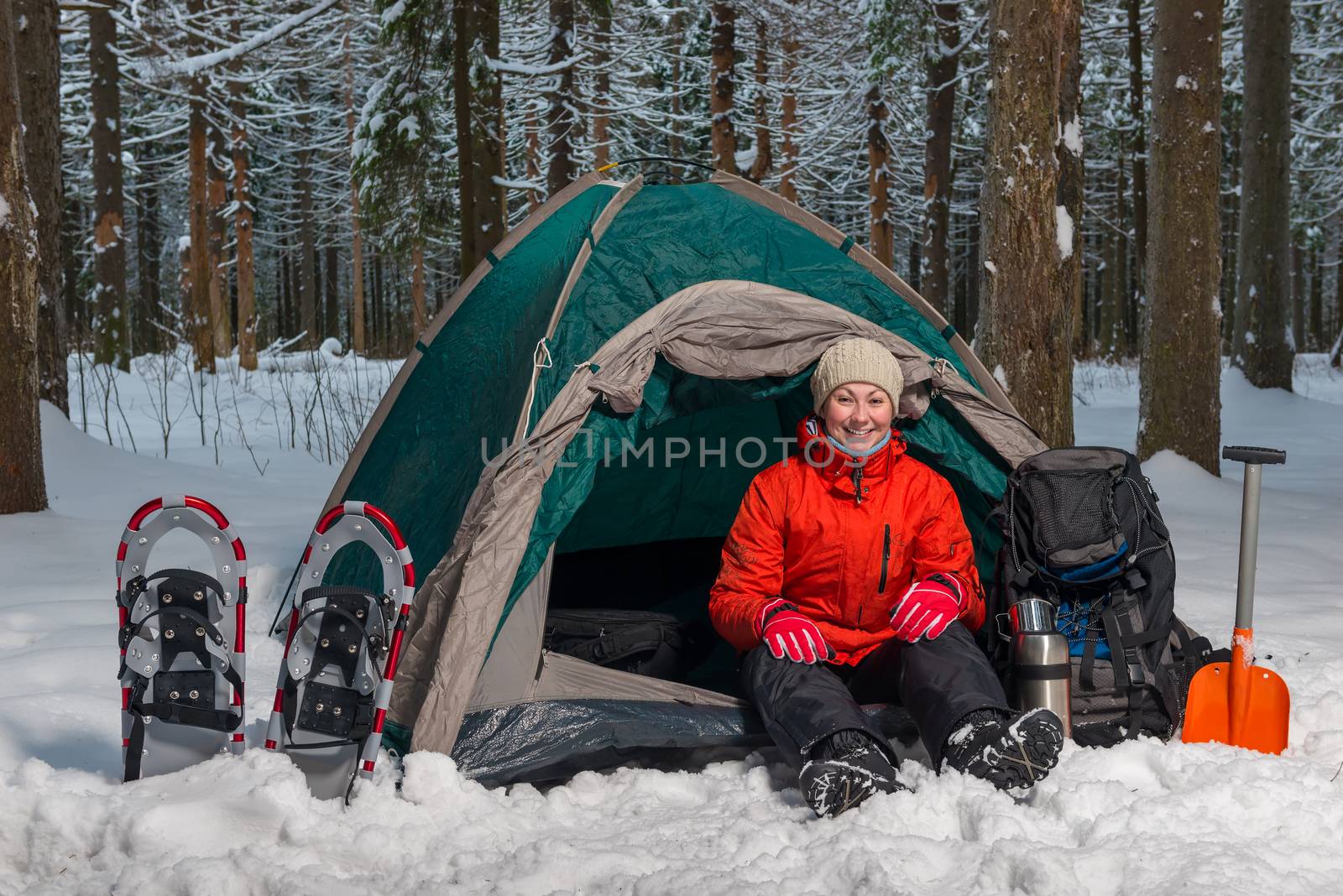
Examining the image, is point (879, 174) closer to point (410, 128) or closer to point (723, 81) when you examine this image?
point (723, 81)

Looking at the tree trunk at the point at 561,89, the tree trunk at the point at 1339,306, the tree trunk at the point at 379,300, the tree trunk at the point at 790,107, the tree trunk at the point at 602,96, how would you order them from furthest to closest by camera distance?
the tree trunk at the point at 379,300 → the tree trunk at the point at 1339,306 → the tree trunk at the point at 790,107 → the tree trunk at the point at 602,96 → the tree trunk at the point at 561,89

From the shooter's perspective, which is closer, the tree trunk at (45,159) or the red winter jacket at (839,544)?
the red winter jacket at (839,544)

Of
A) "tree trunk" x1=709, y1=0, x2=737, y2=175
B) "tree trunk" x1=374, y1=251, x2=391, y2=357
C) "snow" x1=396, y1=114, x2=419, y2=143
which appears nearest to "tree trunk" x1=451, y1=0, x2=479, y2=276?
"snow" x1=396, y1=114, x2=419, y2=143

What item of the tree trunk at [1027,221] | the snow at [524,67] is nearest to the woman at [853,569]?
the tree trunk at [1027,221]

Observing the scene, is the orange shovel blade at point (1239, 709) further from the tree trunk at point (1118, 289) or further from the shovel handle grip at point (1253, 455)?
the tree trunk at point (1118, 289)

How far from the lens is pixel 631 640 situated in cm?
376

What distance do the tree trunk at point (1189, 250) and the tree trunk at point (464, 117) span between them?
18.0 feet

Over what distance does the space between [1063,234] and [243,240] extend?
15.0 metres

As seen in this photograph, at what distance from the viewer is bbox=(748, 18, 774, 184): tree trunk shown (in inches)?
595

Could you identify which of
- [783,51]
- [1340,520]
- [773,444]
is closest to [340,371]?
[783,51]

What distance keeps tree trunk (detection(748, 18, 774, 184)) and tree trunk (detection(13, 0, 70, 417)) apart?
962 cm

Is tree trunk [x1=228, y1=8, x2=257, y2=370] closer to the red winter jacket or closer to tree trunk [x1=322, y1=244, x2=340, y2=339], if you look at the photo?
tree trunk [x1=322, y1=244, x2=340, y2=339]

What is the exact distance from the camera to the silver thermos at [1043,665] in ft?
9.16

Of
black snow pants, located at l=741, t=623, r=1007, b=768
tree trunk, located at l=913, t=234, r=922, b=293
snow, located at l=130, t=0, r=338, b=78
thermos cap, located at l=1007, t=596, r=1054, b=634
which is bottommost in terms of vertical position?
black snow pants, located at l=741, t=623, r=1007, b=768
